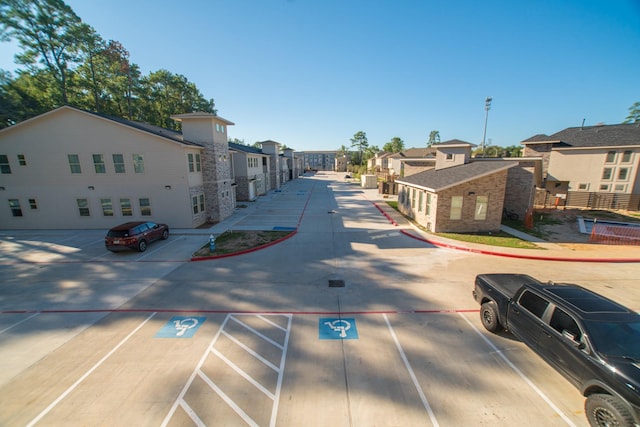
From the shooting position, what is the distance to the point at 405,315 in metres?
8.22

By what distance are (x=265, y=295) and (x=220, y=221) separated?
13.5 metres

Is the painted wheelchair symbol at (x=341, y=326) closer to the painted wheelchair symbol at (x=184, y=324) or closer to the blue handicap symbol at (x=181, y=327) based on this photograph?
the blue handicap symbol at (x=181, y=327)

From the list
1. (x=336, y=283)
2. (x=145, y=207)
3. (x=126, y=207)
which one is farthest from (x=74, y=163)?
(x=336, y=283)

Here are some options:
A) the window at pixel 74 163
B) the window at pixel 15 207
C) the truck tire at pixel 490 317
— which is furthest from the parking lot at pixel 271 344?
the window at pixel 15 207

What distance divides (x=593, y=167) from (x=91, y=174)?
47.6 metres

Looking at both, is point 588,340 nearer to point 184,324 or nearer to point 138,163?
point 184,324

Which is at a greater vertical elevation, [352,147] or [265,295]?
[352,147]

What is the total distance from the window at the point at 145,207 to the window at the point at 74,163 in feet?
16.1

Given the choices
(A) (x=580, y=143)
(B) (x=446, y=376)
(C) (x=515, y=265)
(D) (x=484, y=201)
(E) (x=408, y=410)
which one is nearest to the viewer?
(E) (x=408, y=410)

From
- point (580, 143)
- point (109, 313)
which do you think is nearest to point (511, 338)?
point (109, 313)

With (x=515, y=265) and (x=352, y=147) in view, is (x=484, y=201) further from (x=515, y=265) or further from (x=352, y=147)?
(x=352, y=147)

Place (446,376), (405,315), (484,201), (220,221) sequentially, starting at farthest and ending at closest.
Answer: (220,221), (484,201), (405,315), (446,376)

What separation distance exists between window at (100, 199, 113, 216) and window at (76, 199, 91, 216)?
3.63 ft

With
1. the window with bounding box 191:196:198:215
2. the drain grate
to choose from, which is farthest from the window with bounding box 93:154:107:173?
the drain grate
